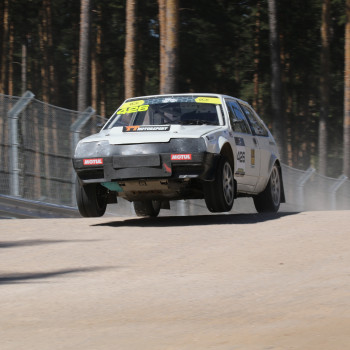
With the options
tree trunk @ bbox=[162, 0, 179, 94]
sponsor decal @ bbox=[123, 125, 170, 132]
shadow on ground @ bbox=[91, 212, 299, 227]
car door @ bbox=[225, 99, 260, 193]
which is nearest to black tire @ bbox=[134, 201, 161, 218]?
shadow on ground @ bbox=[91, 212, 299, 227]

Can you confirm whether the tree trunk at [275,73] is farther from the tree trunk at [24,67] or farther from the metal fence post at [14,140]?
the tree trunk at [24,67]

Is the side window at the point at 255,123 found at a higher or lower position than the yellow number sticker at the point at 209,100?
lower

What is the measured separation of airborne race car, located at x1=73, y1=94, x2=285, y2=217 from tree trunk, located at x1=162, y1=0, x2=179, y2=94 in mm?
9340

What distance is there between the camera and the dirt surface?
6.07 meters

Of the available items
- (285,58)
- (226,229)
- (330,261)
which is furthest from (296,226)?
(285,58)

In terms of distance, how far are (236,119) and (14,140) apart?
4.14m

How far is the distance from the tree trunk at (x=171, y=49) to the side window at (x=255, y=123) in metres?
8.31

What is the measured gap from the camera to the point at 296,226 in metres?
11.4

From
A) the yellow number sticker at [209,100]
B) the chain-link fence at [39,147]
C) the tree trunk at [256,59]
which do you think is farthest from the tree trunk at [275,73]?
the yellow number sticker at [209,100]

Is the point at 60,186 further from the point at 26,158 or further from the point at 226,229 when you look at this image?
the point at 226,229

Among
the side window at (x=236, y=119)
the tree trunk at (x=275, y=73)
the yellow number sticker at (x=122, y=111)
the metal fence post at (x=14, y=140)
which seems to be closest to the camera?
the side window at (x=236, y=119)

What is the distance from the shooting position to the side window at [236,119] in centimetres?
1263

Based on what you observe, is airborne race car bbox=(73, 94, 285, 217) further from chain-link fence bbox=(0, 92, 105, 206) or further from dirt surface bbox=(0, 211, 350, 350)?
chain-link fence bbox=(0, 92, 105, 206)

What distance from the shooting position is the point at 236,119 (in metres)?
12.7
